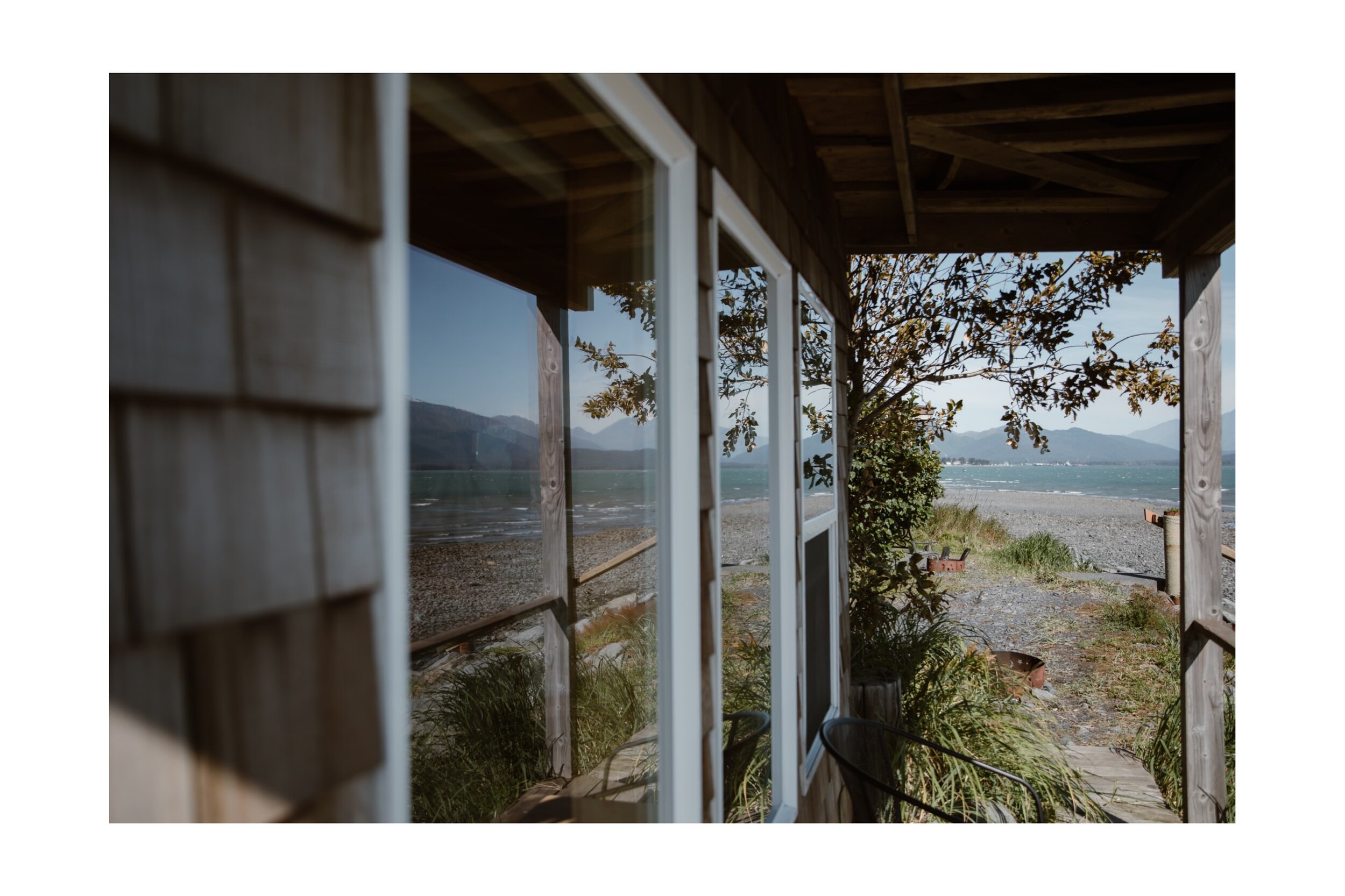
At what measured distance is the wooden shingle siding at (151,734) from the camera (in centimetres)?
55

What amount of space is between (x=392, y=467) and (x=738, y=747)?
1.42 meters

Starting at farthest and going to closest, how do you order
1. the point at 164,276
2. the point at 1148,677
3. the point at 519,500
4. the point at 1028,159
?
the point at 1148,677 → the point at 519,500 → the point at 1028,159 → the point at 164,276

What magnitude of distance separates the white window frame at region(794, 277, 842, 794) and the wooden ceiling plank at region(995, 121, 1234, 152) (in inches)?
33.5

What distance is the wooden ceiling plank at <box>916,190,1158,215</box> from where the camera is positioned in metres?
2.96

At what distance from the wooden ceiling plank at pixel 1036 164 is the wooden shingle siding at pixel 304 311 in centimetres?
206

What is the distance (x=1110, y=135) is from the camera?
2.29 metres

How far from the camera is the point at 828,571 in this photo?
2.98 meters

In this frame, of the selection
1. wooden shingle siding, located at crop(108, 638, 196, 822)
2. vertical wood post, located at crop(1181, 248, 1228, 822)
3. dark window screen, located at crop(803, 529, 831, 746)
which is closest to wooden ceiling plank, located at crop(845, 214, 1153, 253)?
vertical wood post, located at crop(1181, 248, 1228, 822)

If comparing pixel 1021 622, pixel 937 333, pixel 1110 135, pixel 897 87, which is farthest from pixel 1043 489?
pixel 897 87

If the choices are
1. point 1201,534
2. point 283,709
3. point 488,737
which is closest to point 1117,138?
point 1201,534

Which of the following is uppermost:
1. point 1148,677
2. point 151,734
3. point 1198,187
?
point 1198,187

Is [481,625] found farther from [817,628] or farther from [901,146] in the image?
[901,146]

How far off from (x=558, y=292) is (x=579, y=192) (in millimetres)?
974
